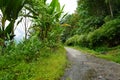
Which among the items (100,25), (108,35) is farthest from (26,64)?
(100,25)

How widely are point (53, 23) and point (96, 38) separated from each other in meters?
9.61

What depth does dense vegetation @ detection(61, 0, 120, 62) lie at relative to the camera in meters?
23.0

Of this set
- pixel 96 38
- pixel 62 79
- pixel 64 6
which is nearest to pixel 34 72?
pixel 62 79

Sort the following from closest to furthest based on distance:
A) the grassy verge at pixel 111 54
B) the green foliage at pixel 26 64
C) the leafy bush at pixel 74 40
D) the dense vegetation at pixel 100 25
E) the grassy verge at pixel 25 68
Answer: the grassy verge at pixel 25 68
the green foliage at pixel 26 64
the grassy verge at pixel 111 54
the dense vegetation at pixel 100 25
the leafy bush at pixel 74 40

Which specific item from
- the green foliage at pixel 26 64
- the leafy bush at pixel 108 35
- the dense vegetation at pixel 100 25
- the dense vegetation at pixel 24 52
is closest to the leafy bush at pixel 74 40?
the dense vegetation at pixel 100 25

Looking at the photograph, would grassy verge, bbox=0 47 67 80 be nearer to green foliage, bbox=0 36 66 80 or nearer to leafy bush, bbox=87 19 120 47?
green foliage, bbox=0 36 66 80

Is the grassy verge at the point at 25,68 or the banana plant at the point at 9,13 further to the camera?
the banana plant at the point at 9,13

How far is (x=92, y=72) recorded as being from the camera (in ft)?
34.4

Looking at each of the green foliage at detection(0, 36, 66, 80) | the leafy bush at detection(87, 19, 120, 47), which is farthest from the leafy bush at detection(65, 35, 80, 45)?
the green foliage at detection(0, 36, 66, 80)

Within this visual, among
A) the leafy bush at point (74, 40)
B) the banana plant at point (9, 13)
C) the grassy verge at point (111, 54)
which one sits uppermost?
the banana plant at point (9, 13)

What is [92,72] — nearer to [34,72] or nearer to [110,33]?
[34,72]

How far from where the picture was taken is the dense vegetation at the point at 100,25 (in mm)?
22953

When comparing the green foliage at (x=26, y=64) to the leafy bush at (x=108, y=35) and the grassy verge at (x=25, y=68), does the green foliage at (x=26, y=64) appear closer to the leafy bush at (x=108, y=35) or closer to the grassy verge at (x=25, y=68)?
the grassy verge at (x=25, y=68)

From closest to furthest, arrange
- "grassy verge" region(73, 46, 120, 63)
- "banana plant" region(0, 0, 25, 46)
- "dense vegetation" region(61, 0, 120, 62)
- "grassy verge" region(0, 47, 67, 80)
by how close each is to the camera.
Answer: "grassy verge" region(0, 47, 67, 80) → "banana plant" region(0, 0, 25, 46) → "grassy verge" region(73, 46, 120, 63) → "dense vegetation" region(61, 0, 120, 62)
